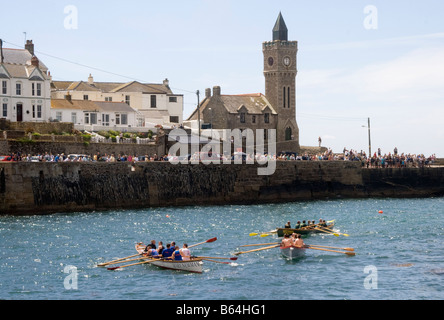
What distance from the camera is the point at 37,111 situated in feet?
259

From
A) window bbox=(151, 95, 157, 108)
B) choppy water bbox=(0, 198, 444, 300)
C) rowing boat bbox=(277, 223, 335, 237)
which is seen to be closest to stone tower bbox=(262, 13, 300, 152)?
window bbox=(151, 95, 157, 108)

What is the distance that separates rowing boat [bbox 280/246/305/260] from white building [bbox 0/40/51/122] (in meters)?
45.6

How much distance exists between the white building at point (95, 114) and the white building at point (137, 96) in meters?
4.71

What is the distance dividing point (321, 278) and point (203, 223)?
66.1 ft

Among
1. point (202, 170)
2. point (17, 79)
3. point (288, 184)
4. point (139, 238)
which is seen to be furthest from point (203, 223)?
point (17, 79)

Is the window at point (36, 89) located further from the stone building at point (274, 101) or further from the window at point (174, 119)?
the window at point (174, 119)

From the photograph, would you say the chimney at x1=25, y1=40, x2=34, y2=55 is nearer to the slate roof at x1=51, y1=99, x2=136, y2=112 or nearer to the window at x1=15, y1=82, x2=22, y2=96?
the slate roof at x1=51, y1=99, x2=136, y2=112

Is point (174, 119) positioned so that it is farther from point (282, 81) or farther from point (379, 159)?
point (379, 159)

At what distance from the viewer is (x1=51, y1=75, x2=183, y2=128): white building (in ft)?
310

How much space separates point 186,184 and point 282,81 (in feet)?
119

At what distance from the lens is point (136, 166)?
209 ft

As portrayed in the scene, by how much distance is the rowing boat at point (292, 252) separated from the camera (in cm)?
4028
